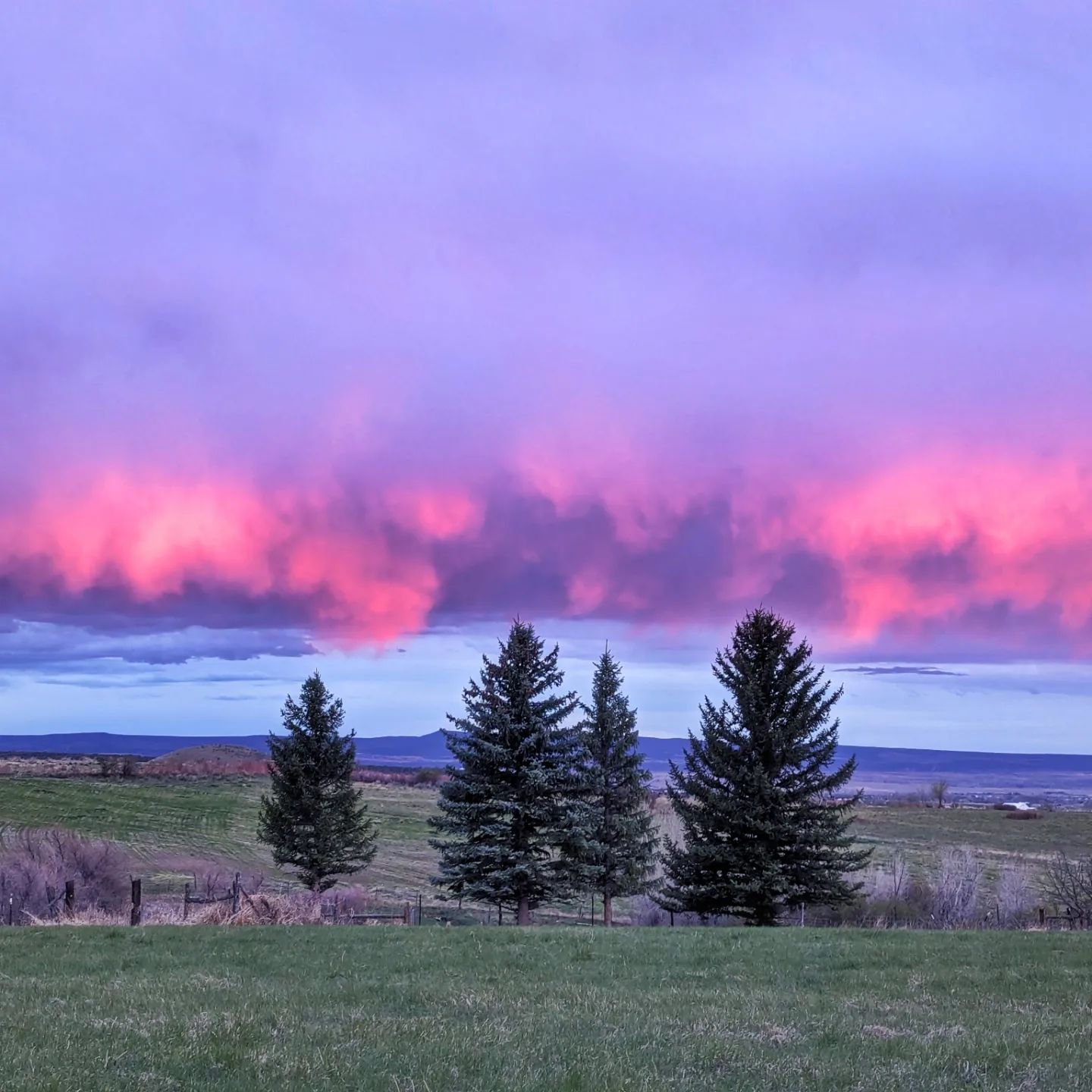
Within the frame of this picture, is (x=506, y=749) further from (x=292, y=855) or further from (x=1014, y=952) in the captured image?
(x=1014, y=952)

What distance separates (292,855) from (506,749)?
15272 millimetres

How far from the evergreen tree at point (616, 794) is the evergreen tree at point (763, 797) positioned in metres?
3.41

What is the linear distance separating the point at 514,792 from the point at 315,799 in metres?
13.9

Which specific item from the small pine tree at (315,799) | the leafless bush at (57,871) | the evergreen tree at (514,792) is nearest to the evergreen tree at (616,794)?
the evergreen tree at (514,792)

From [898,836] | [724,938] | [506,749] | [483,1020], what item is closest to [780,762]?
[506,749]

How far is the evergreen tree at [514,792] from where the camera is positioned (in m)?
37.6

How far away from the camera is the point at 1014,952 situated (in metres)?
17.4

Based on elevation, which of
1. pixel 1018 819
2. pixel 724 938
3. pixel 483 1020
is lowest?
pixel 1018 819

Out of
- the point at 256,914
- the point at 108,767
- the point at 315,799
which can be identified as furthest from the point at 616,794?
the point at 108,767

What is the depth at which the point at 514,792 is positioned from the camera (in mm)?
38094

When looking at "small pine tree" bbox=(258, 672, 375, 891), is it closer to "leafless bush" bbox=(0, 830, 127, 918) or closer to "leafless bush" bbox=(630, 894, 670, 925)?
"leafless bush" bbox=(0, 830, 127, 918)

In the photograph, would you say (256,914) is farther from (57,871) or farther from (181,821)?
(181,821)

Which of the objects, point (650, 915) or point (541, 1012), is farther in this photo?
point (650, 915)

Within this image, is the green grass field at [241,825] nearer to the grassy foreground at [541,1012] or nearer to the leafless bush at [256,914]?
the leafless bush at [256,914]
